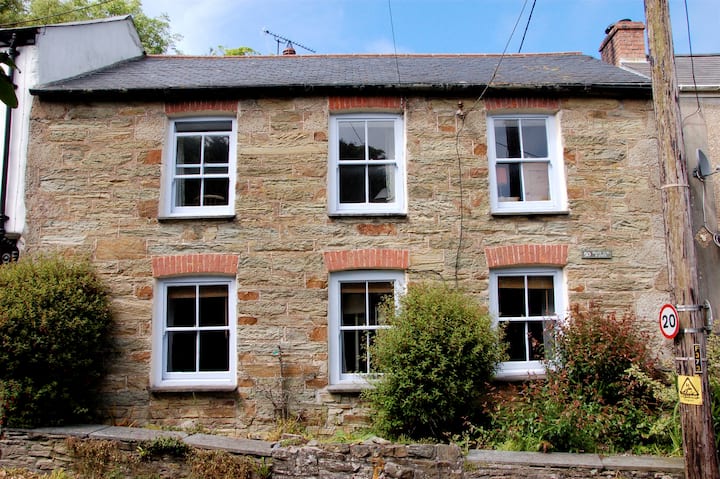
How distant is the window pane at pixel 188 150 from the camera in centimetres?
871

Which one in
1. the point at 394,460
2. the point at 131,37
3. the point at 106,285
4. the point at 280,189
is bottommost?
the point at 394,460

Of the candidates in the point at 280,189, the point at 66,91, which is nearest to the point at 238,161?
the point at 280,189

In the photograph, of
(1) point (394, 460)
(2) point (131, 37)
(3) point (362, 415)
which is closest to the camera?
(1) point (394, 460)

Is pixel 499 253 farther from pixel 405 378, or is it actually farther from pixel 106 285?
pixel 106 285

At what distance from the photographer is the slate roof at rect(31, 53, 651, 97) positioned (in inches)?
332

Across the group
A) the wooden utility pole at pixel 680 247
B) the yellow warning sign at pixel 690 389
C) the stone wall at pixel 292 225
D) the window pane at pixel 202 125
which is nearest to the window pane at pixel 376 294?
the stone wall at pixel 292 225

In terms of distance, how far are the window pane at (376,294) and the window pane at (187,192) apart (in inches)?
122

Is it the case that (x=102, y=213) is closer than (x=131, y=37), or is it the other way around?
(x=102, y=213)

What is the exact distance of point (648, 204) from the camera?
835cm

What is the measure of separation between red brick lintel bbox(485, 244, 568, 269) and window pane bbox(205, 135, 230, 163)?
4404 millimetres

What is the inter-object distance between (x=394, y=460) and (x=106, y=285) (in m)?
4.94

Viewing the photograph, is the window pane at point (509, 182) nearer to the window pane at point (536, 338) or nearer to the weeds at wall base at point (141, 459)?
the window pane at point (536, 338)

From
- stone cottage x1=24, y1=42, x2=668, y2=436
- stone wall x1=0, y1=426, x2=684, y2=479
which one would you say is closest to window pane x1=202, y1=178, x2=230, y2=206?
stone cottage x1=24, y1=42, x2=668, y2=436

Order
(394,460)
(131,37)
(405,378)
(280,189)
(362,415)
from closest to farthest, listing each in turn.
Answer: (394,460)
(405,378)
(362,415)
(280,189)
(131,37)
